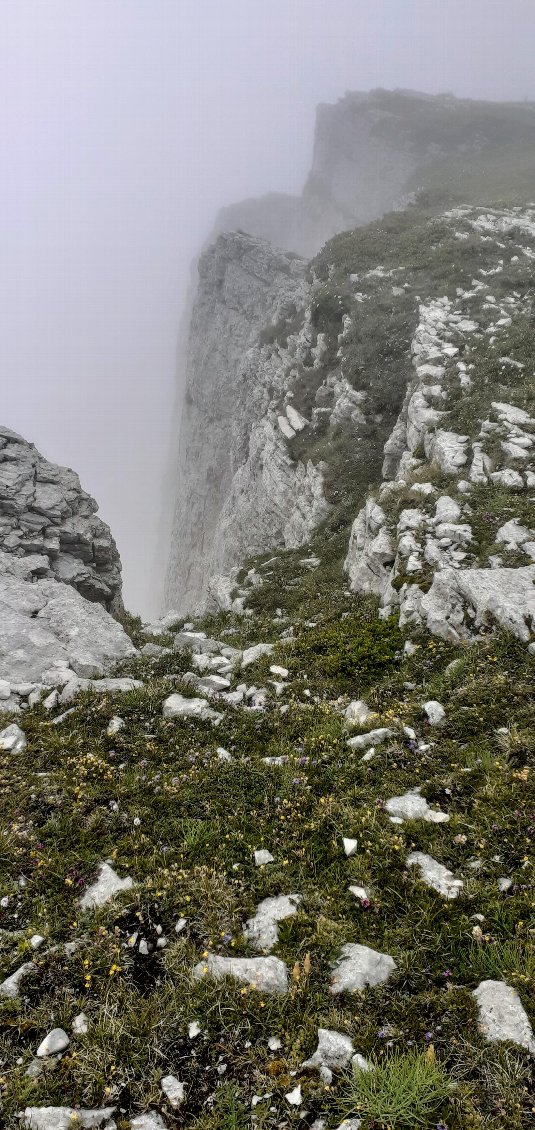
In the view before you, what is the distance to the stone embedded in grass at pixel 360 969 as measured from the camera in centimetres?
391

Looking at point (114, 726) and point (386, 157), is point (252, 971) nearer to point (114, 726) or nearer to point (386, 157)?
point (114, 726)

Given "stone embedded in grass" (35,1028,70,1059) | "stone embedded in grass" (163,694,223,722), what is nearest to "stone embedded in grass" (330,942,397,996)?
"stone embedded in grass" (35,1028,70,1059)

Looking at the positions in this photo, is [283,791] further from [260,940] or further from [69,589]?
[69,589]

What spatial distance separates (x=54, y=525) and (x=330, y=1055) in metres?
18.4

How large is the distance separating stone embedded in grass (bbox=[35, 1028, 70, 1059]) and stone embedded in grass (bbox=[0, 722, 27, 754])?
4.05m

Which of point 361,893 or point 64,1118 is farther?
point 361,893

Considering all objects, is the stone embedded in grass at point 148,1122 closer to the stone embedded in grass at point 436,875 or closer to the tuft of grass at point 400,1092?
the tuft of grass at point 400,1092

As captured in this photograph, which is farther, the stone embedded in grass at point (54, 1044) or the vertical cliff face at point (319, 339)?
the vertical cliff face at point (319, 339)

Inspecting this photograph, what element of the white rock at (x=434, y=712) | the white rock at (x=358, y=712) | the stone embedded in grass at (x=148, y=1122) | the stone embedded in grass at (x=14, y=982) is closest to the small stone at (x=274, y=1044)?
the stone embedded in grass at (x=148, y=1122)

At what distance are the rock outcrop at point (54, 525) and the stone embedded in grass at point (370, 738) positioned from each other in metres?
13.0

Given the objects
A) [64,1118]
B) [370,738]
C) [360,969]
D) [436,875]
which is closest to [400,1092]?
[360,969]

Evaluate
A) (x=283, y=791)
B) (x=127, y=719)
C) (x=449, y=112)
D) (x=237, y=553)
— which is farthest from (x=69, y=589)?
(x=449, y=112)

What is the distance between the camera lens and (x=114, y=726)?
7781 mm

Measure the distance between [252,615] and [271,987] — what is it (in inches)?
468
